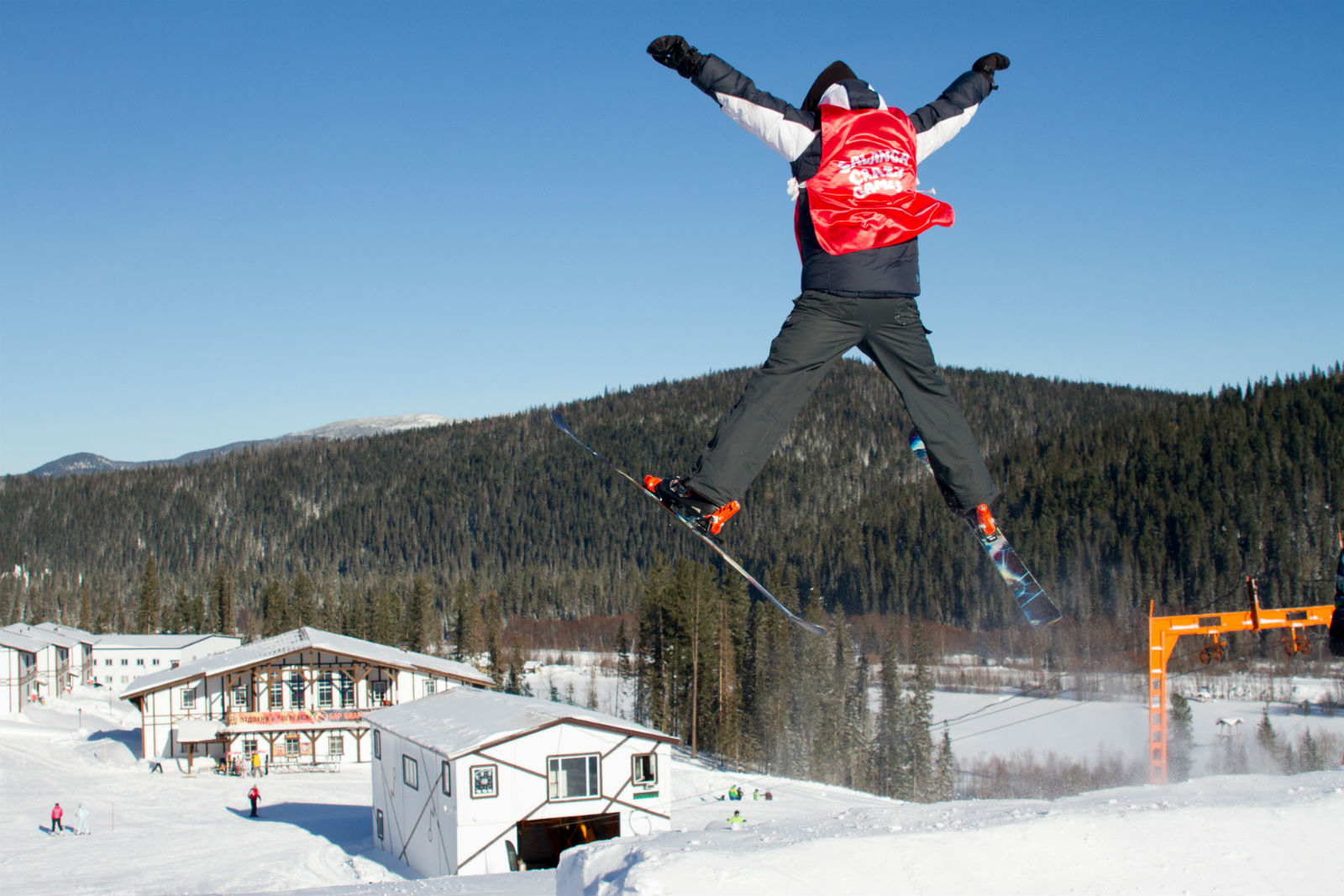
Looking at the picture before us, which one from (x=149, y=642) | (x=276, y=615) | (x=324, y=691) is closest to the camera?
(x=324, y=691)

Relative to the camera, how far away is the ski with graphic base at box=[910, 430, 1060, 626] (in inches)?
233

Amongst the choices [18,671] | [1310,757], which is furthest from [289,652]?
[1310,757]

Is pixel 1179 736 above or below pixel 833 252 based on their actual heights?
below

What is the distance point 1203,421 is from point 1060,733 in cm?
7273

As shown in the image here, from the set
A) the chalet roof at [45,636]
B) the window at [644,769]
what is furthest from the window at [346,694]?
the chalet roof at [45,636]

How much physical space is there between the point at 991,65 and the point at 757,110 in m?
1.58

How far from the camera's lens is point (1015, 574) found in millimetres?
6141

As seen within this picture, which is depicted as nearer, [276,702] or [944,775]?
[276,702]

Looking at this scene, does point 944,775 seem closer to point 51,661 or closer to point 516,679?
point 516,679

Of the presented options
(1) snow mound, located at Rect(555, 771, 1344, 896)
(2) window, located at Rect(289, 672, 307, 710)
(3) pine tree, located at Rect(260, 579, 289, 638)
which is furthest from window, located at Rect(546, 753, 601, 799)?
(3) pine tree, located at Rect(260, 579, 289, 638)

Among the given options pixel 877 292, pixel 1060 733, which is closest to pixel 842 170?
pixel 877 292

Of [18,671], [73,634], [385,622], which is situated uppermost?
[73,634]

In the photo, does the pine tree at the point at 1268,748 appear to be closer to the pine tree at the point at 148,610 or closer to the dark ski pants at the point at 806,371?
the dark ski pants at the point at 806,371

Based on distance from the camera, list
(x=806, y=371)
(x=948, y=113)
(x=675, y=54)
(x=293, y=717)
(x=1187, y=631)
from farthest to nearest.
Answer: (x=293, y=717) < (x=1187, y=631) < (x=948, y=113) < (x=806, y=371) < (x=675, y=54)
